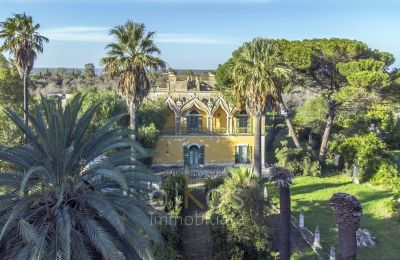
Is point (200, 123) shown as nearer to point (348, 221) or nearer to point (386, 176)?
point (386, 176)

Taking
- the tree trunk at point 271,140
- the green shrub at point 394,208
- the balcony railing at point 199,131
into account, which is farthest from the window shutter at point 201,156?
the green shrub at point 394,208

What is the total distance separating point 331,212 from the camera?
23.9m

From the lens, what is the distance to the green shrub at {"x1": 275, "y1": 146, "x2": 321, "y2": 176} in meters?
32.5

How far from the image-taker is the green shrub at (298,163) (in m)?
32.5

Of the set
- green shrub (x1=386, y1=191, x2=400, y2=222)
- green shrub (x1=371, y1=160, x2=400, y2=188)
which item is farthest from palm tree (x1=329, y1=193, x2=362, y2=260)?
green shrub (x1=371, y1=160, x2=400, y2=188)

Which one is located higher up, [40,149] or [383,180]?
[40,149]

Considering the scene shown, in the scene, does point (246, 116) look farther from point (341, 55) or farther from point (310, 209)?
point (310, 209)

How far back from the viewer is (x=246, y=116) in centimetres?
3609

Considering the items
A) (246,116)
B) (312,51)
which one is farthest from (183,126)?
(312,51)

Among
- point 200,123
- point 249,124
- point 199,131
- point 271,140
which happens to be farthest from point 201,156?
point 271,140

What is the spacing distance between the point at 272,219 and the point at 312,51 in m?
15.3

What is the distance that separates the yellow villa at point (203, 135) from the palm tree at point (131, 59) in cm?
1238

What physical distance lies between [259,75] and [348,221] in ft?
46.5

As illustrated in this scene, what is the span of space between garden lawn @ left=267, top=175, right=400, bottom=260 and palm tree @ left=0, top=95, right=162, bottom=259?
10.5 meters
